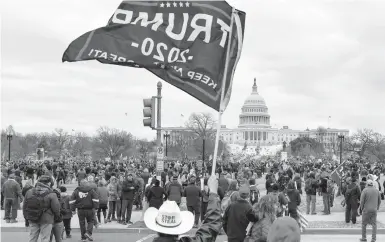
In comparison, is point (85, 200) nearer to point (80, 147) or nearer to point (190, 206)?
point (190, 206)

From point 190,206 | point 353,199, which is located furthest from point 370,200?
point 190,206

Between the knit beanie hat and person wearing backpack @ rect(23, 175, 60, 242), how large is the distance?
686 cm

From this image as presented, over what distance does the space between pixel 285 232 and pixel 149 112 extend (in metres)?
11.5

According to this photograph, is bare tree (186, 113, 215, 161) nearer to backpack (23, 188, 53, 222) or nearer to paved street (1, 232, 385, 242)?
paved street (1, 232, 385, 242)

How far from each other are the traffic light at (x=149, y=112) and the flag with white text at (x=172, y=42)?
7.46 m

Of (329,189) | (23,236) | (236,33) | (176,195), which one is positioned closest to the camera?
(236,33)

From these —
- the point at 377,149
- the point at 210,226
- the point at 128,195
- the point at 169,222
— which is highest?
the point at 377,149

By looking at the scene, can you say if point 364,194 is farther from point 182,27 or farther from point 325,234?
point 182,27

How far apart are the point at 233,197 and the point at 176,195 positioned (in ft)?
26.0

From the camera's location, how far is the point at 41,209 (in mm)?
10445

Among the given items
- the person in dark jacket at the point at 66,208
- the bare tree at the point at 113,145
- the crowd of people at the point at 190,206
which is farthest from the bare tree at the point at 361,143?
the person in dark jacket at the point at 66,208

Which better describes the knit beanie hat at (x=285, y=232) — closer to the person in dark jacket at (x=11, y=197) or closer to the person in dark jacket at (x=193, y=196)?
the person in dark jacket at (x=193, y=196)

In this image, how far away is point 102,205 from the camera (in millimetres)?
16859

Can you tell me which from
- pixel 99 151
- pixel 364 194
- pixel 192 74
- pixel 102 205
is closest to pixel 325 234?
pixel 364 194
